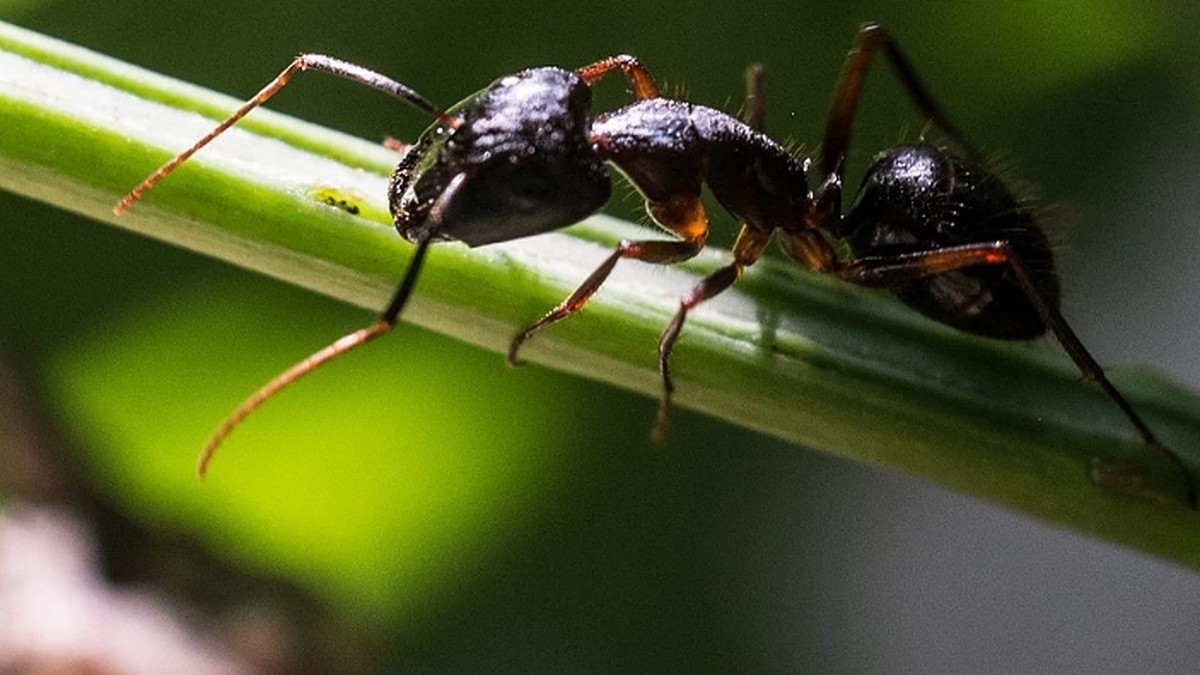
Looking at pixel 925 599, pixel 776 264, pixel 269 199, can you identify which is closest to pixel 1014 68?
pixel 776 264

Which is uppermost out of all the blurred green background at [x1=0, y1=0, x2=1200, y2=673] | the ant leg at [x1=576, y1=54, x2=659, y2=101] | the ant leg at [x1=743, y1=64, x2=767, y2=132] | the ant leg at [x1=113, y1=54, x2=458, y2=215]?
the ant leg at [x1=113, y1=54, x2=458, y2=215]

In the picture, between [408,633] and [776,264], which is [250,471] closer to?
[408,633]

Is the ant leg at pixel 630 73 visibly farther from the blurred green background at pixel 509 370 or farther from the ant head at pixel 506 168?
the blurred green background at pixel 509 370

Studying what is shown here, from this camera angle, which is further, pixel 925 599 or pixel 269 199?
pixel 925 599

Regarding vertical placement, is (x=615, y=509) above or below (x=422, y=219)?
below

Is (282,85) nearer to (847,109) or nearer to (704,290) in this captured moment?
(704,290)

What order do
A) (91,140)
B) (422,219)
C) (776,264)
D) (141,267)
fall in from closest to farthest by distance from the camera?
1. (91,140)
2. (422,219)
3. (776,264)
4. (141,267)

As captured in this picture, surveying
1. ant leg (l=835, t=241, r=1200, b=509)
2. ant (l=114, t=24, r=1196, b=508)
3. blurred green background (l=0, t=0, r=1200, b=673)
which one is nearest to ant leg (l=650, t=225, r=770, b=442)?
ant (l=114, t=24, r=1196, b=508)

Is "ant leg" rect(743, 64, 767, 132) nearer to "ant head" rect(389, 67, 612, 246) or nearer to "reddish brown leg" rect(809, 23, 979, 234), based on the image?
"reddish brown leg" rect(809, 23, 979, 234)
